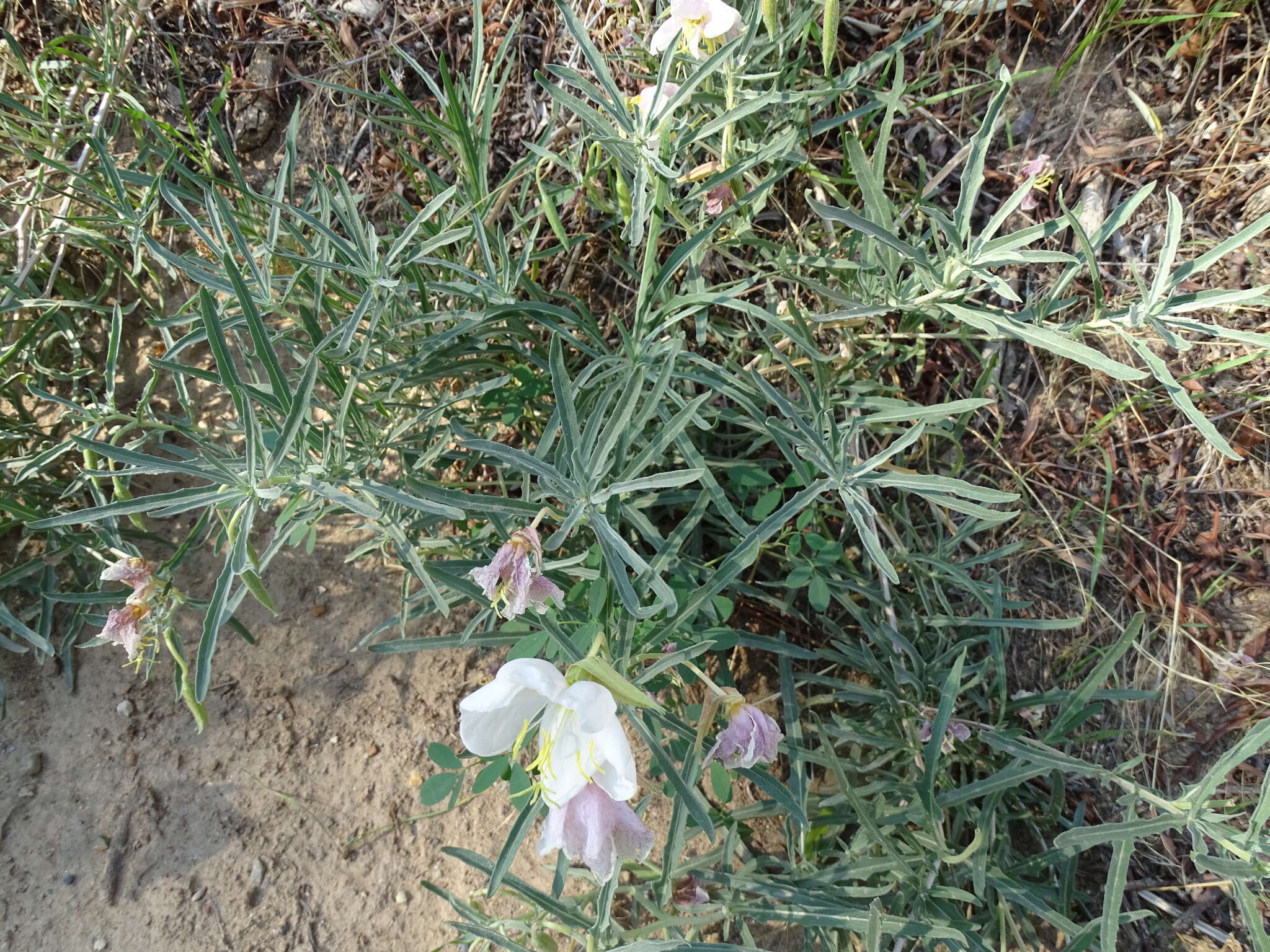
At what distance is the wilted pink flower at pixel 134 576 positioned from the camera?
4.80ft

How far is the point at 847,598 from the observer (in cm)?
183

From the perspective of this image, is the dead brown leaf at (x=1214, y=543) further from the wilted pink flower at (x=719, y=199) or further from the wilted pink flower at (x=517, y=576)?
the wilted pink flower at (x=517, y=576)

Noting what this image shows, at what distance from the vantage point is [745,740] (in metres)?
1.30

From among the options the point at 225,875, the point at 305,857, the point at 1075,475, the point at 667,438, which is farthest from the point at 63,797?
the point at 1075,475

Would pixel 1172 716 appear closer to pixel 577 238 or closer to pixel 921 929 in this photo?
pixel 921 929

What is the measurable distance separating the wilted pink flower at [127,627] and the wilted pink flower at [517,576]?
71 cm

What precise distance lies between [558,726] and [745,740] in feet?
1.11

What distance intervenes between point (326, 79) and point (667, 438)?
1758mm

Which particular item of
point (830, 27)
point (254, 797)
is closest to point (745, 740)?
point (830, 27)

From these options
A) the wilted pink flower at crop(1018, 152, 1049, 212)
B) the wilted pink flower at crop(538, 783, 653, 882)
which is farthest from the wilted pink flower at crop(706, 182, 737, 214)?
the wilted pink flower at crop(538, 783, 653, 882)

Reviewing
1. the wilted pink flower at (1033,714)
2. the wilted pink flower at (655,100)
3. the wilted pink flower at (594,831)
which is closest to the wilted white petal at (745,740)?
the wilted pink flower at (594,831)

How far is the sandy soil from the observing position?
2.05 metres

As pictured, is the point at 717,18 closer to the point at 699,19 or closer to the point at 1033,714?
the point at 699,19

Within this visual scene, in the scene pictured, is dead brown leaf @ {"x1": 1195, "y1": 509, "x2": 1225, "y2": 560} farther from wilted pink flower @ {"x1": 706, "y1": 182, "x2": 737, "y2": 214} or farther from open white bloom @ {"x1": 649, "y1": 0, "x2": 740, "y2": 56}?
open white bloom @ {"x1": 649, "y1": 0, "x2": 740, "y2": 56}
